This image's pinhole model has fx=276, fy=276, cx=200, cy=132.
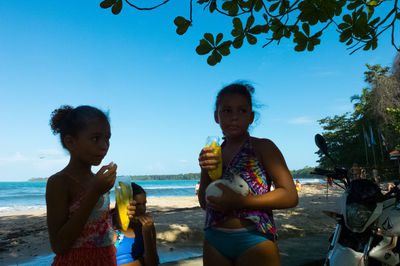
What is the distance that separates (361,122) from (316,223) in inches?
1111

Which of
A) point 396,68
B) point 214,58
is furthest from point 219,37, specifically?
point 396,68

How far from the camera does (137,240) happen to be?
6.57ft

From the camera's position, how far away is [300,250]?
12.8 feet

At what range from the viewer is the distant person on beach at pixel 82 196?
55.9 inches

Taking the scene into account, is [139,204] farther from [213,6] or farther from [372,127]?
→ [372,127]

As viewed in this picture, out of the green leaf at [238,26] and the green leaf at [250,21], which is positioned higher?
the green leaf at [250,21]

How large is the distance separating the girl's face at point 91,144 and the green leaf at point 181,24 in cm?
100

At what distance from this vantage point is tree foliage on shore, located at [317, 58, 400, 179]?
24.3 m

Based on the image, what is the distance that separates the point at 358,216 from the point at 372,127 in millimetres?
32907

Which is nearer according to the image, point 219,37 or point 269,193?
point 269,193

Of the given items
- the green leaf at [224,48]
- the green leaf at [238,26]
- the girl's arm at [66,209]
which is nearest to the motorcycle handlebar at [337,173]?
the green leaf at [224,48]

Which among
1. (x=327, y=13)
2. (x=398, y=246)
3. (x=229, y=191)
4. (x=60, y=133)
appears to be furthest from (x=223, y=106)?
(x=398, y=246)

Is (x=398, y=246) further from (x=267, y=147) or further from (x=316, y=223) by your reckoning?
(x=316, y=223)

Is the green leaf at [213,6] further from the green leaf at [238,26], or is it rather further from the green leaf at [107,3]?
the green leaf at [107,3]
